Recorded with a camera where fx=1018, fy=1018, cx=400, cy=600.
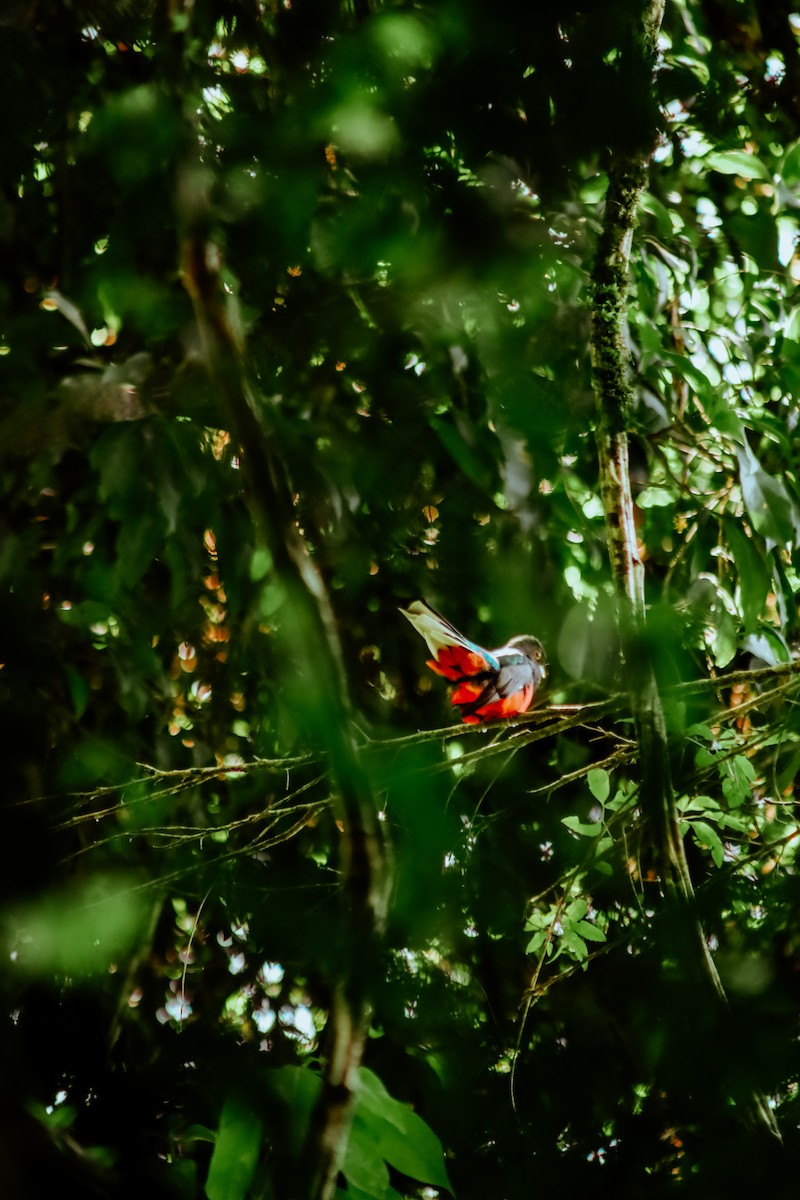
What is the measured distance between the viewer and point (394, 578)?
1.43m

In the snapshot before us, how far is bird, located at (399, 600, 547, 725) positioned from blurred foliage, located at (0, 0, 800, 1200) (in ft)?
0.18

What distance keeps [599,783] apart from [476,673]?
18cm

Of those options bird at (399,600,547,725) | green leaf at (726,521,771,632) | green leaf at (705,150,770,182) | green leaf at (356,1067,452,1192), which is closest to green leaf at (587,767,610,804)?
bird at (399,600,547,725)

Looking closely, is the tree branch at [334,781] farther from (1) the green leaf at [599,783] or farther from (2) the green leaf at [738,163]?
(2) the green leaf at [738,163]

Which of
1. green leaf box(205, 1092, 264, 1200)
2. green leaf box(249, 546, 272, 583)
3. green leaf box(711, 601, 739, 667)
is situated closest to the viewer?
green leaf box(205, 1092, 264, 1200)

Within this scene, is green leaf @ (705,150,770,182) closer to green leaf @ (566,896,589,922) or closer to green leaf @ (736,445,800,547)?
green leaf @ (736,445,800,547)

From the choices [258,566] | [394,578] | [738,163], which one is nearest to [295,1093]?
[258,566]

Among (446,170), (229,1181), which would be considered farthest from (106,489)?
(229,1181)

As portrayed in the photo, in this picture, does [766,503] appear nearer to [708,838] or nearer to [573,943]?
[708,838]

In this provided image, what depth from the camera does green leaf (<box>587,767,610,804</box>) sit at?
0.96 metres

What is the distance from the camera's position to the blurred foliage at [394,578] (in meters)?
0.57

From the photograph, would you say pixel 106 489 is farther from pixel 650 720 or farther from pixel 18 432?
pixel 650 720

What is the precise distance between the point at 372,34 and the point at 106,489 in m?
0.61

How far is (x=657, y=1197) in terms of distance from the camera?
1.29 ft
